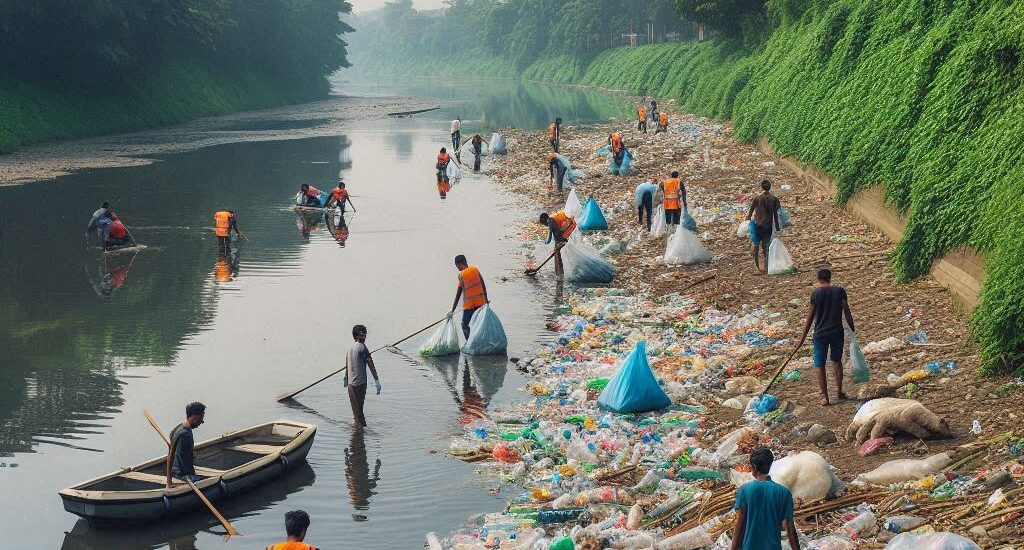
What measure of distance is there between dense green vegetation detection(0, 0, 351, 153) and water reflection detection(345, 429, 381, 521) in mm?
37152

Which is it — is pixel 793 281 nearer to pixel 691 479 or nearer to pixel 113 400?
pixel 691 479

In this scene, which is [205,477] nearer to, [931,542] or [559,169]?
[931,542]

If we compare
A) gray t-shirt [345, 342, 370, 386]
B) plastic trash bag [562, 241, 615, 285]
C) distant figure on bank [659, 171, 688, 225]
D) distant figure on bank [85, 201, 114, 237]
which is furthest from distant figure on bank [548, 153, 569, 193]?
gray t-shirt [345, 342, 370, 386]

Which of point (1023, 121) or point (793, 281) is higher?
point (1023, 121)

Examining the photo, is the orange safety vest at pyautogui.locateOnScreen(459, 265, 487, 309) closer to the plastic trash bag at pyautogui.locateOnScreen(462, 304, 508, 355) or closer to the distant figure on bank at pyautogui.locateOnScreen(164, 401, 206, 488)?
the plastic trash bag at pyautogui.locateOnScreen(462, 304, 508, 355)

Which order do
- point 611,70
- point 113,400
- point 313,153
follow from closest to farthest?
1. point 113,400
2. point 313,153
3. point 611,70

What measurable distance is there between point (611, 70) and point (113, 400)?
93896mm

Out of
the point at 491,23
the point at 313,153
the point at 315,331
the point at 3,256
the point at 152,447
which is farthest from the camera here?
the point at 491,23

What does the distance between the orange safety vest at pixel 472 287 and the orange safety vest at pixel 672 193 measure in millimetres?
7608

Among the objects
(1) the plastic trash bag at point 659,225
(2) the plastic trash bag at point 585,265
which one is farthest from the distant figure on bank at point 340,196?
(2) the plastic trash bag at point 585,265

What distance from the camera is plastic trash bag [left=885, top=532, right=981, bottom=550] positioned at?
24.7 feet

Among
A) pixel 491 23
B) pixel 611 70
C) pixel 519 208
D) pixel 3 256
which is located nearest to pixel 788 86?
pixel 519 208

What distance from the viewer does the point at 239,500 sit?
11.4m

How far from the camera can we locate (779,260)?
19125mm
